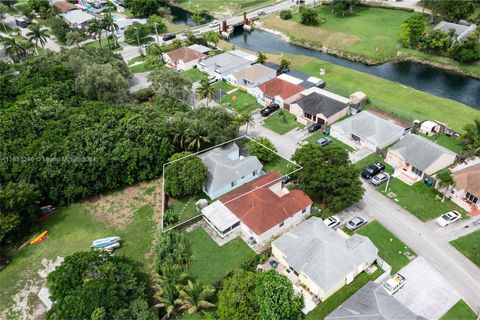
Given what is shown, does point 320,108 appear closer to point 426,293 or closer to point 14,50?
point 426,293

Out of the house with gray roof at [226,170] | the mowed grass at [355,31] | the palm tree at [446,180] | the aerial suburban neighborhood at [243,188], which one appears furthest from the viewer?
the mowed grass at [355,31]

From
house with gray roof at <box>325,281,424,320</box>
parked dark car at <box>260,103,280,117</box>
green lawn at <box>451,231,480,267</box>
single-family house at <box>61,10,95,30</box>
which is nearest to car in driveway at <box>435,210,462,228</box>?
green lawn at <box>451,231,480,267</box>

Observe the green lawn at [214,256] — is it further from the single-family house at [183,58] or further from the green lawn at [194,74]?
the single-family house at [183,58]

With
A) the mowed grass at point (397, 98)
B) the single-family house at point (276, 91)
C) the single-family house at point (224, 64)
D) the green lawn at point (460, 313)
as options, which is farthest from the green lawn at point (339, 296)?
the single-family house at point (224, 64)

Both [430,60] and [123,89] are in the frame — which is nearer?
[123,89]

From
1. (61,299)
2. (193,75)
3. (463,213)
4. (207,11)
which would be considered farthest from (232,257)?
(207,11)

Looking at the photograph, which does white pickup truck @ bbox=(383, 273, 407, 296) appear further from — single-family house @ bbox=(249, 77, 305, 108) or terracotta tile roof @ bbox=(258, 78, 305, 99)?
terracotta tile roof @ bbox=(258, 78, 305, 99)

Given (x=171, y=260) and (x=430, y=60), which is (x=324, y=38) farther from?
(x=171, y=260)
